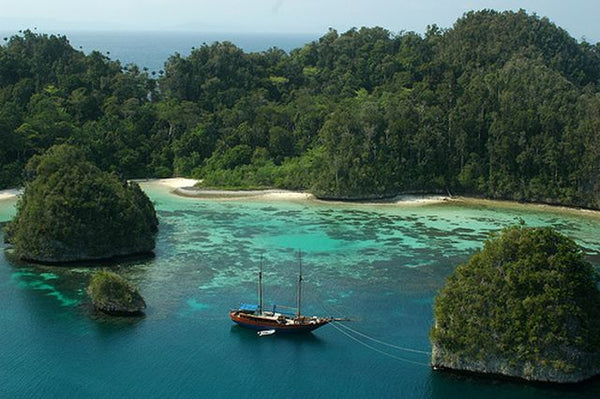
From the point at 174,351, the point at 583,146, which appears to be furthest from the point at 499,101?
the point at 174,351

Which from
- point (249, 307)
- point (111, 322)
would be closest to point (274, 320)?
point (249, 307)

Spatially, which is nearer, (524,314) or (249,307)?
(524,314)

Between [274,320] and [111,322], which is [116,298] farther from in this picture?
[274,320]

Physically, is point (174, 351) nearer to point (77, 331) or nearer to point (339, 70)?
point (77, 331)

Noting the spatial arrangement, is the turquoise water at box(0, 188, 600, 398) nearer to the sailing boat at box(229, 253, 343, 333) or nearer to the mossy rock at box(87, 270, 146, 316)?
the sailing boat at box(229, 253, 343, 333)

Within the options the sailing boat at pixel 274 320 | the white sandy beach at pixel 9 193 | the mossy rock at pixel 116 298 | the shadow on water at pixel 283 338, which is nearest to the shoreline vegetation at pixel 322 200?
the white sandy beach at pixel 9 193
